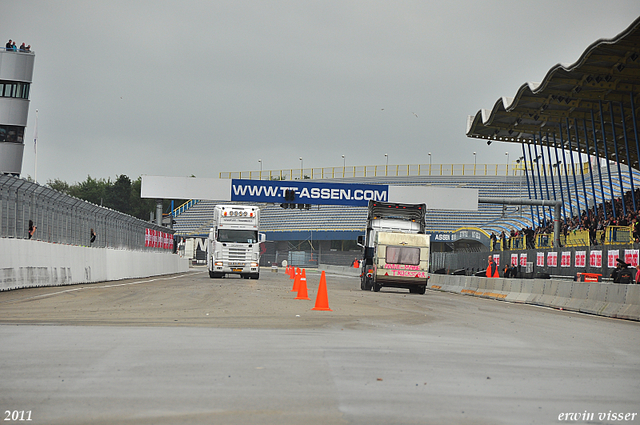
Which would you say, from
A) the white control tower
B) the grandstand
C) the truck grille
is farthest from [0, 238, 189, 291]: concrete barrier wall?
the grandstand

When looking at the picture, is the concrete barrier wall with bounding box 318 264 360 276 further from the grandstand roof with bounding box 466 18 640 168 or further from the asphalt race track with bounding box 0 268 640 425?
the asphalt race track with bounding box 0 268 640 425

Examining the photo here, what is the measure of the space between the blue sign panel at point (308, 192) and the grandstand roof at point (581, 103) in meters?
8.31

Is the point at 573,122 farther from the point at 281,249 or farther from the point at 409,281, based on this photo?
the point at 281,249

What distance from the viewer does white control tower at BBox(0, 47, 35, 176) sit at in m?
60.2

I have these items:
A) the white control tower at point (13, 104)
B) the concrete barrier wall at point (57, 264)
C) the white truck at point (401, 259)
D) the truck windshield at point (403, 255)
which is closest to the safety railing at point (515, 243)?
the white truck at point (401, 259)

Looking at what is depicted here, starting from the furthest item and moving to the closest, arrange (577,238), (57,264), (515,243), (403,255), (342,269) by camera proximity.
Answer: (342,269)
(515,243)
(577,238)
(403,255)
(57,264)

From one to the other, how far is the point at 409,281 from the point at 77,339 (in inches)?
892

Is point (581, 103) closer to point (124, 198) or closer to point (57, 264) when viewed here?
point (57, 264)

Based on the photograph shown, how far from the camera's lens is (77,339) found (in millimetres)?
10148

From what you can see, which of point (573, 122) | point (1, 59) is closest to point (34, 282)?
point (573, 122)

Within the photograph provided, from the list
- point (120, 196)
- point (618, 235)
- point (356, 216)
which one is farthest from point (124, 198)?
point (618, 235)

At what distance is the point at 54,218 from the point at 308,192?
29.7 meters

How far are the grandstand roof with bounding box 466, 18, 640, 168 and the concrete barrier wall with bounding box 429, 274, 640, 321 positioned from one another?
38.1ft

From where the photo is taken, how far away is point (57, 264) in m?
25.3
